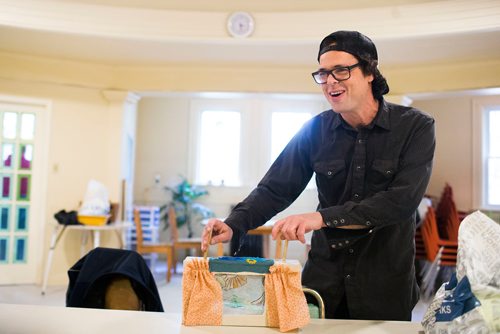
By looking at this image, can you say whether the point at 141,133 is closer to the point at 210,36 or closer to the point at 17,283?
the point at 17,283

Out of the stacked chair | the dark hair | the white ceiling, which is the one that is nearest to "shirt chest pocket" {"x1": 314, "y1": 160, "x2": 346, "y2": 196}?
the dark hair

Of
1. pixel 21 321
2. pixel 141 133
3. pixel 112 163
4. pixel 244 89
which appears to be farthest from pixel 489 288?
pixel 141 133

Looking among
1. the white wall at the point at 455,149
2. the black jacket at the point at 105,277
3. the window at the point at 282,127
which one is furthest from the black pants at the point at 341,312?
the window at the point at 282,127

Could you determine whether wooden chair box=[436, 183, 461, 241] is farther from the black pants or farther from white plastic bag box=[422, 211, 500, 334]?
white plastic bag box=[422, 211, 500, 334]

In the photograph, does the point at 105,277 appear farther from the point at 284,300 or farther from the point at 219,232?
the point at 284,300

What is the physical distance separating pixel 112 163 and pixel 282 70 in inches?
90.4

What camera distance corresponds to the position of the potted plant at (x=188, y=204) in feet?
24.9

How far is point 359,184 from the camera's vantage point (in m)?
1.46

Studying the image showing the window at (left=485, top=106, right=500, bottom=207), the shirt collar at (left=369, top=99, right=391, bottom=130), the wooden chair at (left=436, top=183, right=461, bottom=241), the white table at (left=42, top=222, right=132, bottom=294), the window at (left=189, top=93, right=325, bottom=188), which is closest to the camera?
the shirt collar at (left=369, top=99, right=391, bottom=130)

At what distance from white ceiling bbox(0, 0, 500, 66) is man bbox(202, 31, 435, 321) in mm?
3156

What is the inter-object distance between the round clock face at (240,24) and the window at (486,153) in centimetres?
393

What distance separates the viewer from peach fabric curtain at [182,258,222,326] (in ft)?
3.96

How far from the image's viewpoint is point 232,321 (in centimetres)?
123

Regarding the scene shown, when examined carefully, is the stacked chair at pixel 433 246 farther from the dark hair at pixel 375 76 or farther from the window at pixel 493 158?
the dark hair at pixel 375 76
